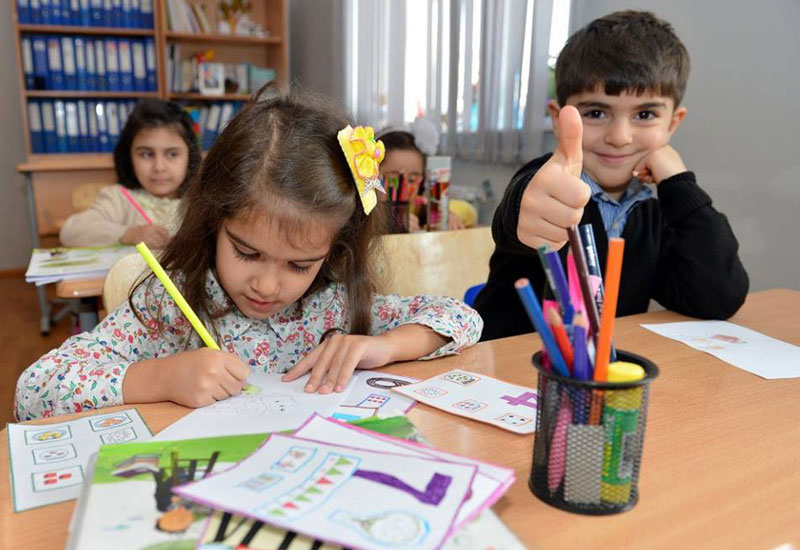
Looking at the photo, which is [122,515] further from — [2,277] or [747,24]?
[2,277]

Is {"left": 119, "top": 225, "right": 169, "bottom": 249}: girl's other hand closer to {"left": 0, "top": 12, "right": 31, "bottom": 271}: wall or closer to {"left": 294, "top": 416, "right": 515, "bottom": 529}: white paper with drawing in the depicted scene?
{"left": 294, "top": 416, "right": 515, "bottom": 529}: white paper with drawing

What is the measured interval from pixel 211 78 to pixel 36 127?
3.47ft

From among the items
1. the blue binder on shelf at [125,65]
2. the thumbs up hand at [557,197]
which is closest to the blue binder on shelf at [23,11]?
the blue binder on shelf at [125,65]

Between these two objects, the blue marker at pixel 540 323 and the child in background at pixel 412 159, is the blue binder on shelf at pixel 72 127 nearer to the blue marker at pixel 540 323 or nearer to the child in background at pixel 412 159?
the child in background at pixel 412 159

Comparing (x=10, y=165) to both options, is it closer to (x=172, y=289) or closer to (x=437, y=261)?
(x=437, y=261)

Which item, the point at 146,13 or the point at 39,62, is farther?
the point at 146,13

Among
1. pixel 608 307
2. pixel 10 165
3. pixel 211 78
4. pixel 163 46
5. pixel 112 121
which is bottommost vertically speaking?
pixel 10 165

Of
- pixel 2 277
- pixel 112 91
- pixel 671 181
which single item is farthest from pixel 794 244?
pixel 2 277

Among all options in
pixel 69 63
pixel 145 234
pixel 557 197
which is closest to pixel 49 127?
pixel 69 63

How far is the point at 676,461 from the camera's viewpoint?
592mm

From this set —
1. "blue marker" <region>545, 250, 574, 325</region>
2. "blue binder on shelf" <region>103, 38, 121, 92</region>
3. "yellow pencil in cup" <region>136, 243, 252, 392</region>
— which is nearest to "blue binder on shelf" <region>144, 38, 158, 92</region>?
"blue binder on shelf" <region>103, 38, 121, 92</region>

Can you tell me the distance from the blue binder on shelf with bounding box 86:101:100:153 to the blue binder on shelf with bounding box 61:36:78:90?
129mm

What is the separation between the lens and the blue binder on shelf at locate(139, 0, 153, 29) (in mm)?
3937

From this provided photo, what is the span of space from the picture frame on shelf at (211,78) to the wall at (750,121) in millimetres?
2920
